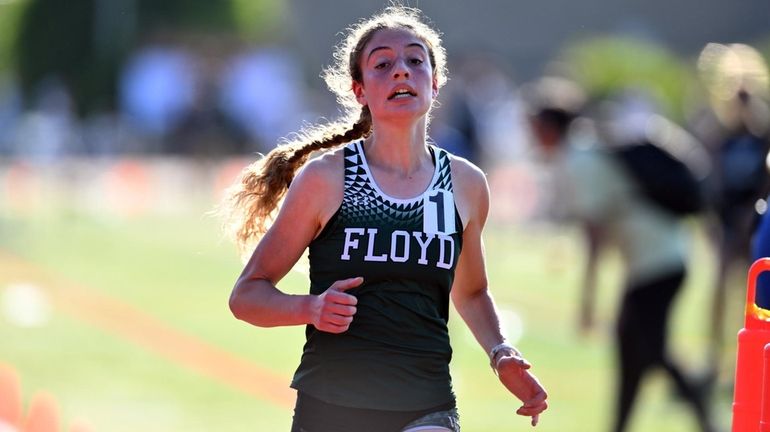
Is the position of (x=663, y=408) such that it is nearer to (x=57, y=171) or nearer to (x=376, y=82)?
(x=376, y=82)

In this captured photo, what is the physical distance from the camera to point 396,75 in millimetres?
4473

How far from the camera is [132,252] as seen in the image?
2200cm

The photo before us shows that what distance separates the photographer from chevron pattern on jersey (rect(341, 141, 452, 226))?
436 cm

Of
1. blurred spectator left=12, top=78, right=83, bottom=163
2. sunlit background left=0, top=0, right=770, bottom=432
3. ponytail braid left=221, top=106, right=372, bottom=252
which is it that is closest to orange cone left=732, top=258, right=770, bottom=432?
ponytail braid left=221, top=106, right=372, bottom=252

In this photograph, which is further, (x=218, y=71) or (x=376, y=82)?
(x=218, y=71)

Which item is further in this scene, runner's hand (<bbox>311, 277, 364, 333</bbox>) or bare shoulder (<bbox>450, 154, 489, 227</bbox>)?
bare shoulder (<bbox>450, 154, 489, 227</bbox>)

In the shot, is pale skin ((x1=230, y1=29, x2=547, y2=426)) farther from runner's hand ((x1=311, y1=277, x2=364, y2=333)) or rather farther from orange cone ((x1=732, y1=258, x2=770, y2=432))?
orange cone ((x1=732, y1=258, x2=770, y2=432))

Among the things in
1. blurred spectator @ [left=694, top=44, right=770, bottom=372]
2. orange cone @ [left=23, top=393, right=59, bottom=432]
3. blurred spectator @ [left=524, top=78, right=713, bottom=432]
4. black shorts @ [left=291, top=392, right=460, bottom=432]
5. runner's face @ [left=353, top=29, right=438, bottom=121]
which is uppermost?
blurred spectator @ [left=694, top=44, right=770, bottom=372]

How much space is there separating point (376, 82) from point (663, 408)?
6.40 meters

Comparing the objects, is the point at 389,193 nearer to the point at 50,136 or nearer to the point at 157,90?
the point at 50,136

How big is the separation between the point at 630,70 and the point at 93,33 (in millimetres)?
31701

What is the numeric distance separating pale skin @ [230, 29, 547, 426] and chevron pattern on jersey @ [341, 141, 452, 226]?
3 cm

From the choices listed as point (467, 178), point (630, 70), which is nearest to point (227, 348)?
point (467, 178)

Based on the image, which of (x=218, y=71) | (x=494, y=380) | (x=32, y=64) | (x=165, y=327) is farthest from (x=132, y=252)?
(x=32, y=64)
